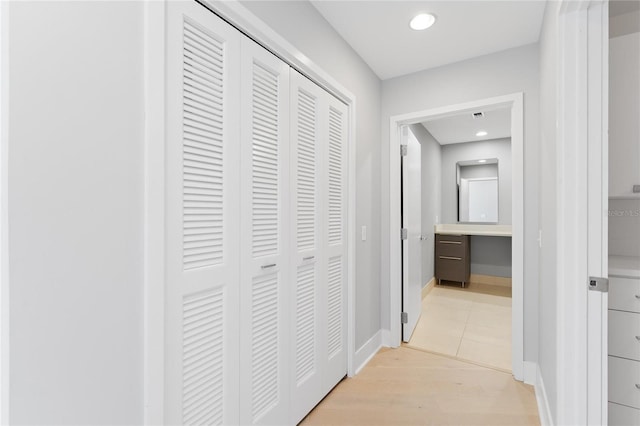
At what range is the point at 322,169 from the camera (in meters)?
1.91

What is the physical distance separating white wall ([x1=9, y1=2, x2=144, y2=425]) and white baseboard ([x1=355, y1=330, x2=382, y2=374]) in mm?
1704

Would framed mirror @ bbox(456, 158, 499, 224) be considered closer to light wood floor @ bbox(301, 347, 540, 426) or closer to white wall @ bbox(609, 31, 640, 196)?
light wood floor @ bbox(301, 347, 540, 426)

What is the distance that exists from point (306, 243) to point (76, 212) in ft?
3.78

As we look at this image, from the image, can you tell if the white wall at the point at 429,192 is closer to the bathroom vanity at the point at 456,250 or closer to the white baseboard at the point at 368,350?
the bathroom vanity at the point at 456,250

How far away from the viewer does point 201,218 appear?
3.87ft

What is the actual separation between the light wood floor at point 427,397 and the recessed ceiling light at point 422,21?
96.6 inches

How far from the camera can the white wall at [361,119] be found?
173 cm

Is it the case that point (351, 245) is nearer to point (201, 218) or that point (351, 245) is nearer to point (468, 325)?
point (201, 218)

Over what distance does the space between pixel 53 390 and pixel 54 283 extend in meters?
0.28

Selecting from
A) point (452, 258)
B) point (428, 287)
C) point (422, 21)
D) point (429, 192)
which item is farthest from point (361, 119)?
point (452, 258)

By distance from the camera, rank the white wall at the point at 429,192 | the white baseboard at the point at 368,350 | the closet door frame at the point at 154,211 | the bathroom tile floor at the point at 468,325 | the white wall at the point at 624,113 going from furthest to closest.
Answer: the white wall at the point at 429,192 → the bathroom tile floor at the point at 468,325 → the white baseboard at the point at 368,350 → the white wall at the point at 624,113 → the closet door frame at the point at 154,211

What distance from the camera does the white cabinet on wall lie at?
110 cm

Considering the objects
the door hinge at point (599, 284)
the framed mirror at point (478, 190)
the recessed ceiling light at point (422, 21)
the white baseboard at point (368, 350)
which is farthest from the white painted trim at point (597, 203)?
the framed mirror at point (478, 190)

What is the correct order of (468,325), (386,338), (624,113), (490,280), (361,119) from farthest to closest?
(490,280) → (468,325) → (386,338) → (361,119) → (624,113)
